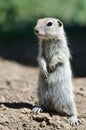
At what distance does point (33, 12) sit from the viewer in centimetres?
1377

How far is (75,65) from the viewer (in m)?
10.6

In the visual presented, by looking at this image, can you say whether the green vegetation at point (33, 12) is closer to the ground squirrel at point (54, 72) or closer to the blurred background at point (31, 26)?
the blurred background at point (31, 26)

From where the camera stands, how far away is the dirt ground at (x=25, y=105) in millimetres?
6449

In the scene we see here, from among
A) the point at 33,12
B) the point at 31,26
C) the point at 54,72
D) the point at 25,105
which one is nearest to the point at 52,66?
the point at 54,72

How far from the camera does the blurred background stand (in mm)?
11430

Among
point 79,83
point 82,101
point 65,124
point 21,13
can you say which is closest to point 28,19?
point 21,13

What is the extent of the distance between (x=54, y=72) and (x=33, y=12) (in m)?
7.17

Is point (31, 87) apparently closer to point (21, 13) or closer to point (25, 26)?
point (25, 26)

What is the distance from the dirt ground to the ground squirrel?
0.49 feet

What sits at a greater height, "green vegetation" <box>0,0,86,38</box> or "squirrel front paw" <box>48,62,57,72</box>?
"squirrel front paw" <box>48,62,57,72</box>

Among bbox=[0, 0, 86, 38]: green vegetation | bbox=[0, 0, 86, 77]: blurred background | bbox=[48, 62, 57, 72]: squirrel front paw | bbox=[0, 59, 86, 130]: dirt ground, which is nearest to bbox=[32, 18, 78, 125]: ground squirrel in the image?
bbox=[48, 62, 57, 72]: squirrel front paw

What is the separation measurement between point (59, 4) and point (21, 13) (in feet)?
3.78

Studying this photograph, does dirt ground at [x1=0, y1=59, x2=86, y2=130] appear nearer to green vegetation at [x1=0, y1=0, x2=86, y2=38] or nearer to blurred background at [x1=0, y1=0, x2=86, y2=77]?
blurred background at [x1=0, y1=0, x2=86, y2=77]

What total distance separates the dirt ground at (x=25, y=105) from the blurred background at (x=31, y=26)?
4.76ft
